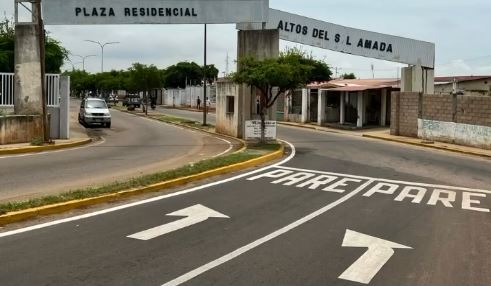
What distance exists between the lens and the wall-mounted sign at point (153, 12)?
24.0m

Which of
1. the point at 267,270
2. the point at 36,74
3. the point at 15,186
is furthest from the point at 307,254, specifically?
the point at 36,74

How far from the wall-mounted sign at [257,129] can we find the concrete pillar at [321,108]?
55.1 feet

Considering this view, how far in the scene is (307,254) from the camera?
7.02m

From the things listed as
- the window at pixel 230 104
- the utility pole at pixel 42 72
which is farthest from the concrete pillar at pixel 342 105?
the utility pole at pixel 42 72

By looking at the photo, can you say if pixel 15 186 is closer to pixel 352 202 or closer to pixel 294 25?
pixel 352 202

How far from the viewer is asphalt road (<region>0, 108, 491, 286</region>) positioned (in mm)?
6109

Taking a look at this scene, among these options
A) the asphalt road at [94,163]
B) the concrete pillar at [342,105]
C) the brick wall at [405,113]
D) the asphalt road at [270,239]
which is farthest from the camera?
the concrete pillar at [342,105]

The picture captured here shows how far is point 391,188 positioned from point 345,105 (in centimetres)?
2856

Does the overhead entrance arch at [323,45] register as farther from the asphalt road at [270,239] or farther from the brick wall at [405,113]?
the asphalt road at [270,239]

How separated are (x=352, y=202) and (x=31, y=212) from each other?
5.73 m

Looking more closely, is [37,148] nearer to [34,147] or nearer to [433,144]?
[34,147]

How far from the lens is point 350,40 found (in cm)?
2948

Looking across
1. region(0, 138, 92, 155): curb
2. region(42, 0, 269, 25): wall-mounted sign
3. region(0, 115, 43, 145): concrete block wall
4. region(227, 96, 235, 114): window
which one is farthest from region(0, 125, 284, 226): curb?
region(227, 96, 235, 114): window

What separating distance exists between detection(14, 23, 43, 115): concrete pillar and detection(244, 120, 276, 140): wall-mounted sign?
27.1ft
